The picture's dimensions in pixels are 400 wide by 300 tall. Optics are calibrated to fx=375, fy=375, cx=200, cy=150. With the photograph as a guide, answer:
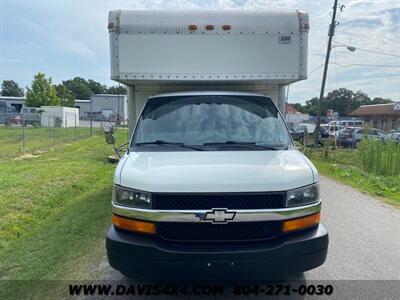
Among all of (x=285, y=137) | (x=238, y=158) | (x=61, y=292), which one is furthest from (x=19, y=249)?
(x=285, y=137)

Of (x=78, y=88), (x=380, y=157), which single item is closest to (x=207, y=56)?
(x=380, y=157)

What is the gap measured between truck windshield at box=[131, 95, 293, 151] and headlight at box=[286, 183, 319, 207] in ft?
2.66

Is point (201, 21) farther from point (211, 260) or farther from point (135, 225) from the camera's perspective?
point (211, 260)

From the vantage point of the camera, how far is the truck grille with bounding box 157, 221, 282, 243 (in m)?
3.27

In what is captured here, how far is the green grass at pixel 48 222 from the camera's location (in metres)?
4.55

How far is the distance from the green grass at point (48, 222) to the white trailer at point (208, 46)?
2475mm

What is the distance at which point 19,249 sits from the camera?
17.6 ft

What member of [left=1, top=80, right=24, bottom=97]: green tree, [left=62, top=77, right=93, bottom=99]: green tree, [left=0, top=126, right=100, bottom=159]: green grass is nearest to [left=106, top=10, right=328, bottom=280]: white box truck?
[left=0, top=126, right=100, bottom=159]: green grass

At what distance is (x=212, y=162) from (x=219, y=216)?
22.6 inches

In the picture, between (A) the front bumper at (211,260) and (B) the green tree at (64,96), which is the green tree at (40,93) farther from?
(A) the front bumper at (211,260)

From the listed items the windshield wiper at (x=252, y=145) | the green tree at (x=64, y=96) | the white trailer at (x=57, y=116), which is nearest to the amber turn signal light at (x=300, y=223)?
the windshield wiper at (x=252, y=145)

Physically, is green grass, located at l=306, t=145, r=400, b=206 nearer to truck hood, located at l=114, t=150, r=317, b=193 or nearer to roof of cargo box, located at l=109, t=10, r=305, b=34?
roof of cargo box, located at l=109, t=10, r=305, b=34

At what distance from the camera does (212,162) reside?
11.7ft

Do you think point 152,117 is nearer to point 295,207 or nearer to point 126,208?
point 126,208
